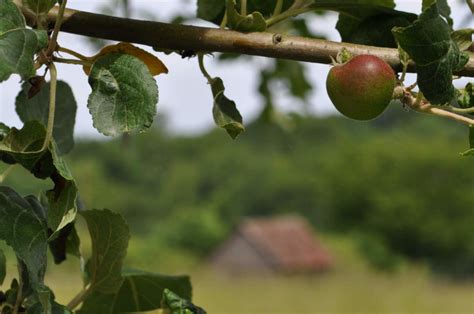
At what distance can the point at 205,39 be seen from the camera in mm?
681

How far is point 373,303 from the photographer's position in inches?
643

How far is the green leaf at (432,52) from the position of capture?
2.02 ft

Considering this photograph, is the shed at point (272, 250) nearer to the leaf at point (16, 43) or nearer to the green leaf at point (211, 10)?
the green leaf at point (211, 10)

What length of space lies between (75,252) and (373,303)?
15932mm

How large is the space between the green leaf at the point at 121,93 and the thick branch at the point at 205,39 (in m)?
0.02

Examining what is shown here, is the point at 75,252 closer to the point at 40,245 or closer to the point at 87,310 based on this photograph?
the point at 87,310

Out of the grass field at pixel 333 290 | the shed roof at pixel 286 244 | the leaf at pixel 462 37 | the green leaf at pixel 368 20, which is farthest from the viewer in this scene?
the shed roof at pixel 286 244

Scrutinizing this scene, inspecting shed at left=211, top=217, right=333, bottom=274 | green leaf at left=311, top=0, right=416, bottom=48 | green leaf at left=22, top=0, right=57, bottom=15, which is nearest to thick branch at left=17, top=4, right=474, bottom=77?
green leaf at left=22, top=0, right=57, bottom=15

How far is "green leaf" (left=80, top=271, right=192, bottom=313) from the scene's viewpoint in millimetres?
863

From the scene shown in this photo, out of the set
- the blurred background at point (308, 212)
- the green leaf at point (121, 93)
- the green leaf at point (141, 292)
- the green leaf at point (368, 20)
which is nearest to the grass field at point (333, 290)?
the blurred background at point (308, 212)

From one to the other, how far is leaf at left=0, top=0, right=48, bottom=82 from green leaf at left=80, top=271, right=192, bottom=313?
1.03 feet

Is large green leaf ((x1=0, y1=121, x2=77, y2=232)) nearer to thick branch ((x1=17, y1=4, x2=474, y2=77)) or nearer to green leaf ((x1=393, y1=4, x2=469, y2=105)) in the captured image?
thick branch ((x1=17, y1=4, x2=474, y2=77))

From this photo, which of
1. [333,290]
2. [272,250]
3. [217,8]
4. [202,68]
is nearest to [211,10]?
[217,8]

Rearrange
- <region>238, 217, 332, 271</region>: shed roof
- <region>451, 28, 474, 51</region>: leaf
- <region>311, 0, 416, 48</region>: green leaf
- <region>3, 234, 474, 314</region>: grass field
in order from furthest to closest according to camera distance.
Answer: <region>238, 217, 332, 271</region>: shed roof
<region>3, 234, 474, 314</region>: grass field
<region>311, 0, 416, 48</region>: green leaf
<region>451, 28, 474, 51</region>: leaf
